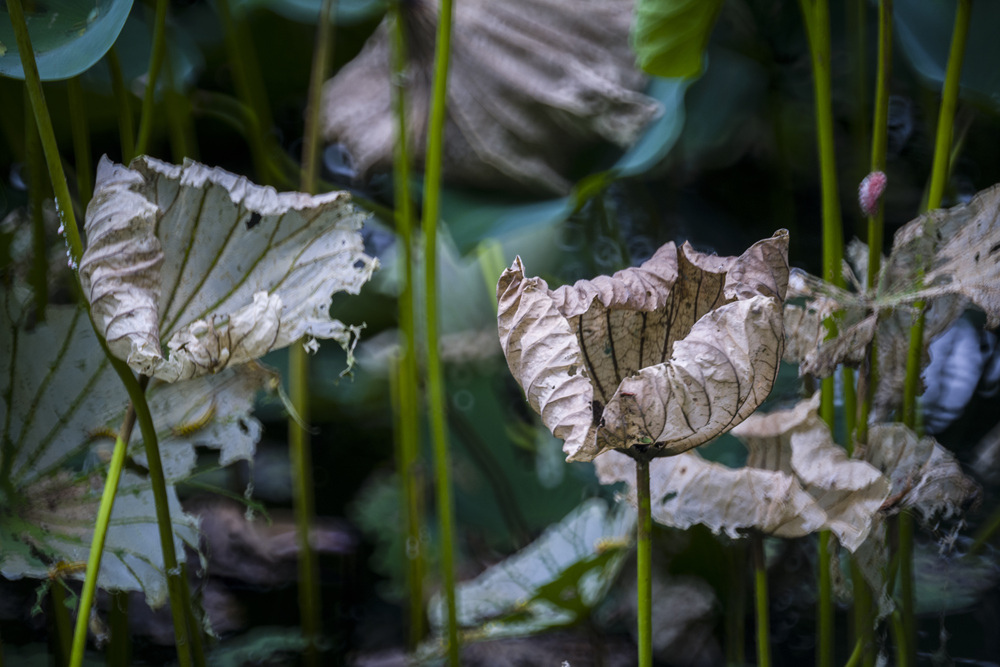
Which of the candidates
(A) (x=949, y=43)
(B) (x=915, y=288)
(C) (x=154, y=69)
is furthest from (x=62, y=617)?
(A) (x=949, y=43)

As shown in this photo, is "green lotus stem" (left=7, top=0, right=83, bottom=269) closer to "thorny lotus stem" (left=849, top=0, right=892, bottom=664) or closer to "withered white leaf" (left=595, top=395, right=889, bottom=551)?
"withered white leaf" (left=595, top=395, right=889, bottom=551)

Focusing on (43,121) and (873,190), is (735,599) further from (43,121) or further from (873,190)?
(43,121)

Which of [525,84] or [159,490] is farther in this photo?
[525,84]

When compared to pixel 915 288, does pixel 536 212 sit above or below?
above

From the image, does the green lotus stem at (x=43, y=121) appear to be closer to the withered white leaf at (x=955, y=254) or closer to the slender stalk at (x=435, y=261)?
the slender stalk at (x=435, y=261)

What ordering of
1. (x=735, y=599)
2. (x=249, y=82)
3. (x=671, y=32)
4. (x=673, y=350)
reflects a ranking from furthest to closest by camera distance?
(x=249, y=82), (x=735, y=599), (x=671, y=32), (x=673, y=350)

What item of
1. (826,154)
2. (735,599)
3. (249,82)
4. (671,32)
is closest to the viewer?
(826,154)

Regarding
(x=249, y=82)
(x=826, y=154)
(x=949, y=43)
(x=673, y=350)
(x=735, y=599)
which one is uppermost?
(x=249, y=82)
